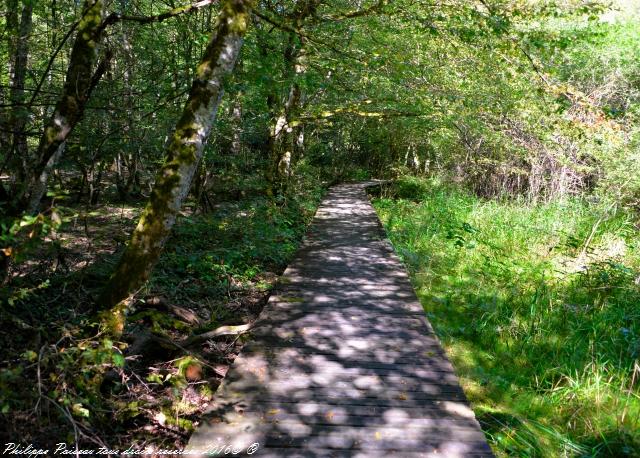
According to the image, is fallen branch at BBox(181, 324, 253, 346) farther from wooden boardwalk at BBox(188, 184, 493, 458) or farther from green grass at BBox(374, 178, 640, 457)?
green grass at BBox(374, 178, 640, 457)

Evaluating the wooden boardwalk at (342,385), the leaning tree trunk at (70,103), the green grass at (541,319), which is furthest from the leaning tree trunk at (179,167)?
the green grass at (541,319)

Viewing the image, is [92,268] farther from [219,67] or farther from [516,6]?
[516,6]

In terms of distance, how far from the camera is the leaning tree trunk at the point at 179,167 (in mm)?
3916

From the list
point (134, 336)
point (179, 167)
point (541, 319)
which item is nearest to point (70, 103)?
point (179, 167)

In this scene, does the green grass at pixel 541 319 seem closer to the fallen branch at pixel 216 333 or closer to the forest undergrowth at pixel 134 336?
the fallen branch at pixel 216 333

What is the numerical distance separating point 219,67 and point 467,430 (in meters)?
3.63

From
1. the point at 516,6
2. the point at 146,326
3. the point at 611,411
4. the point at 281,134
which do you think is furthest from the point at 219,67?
the point at 281,134

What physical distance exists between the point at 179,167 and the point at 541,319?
479cm

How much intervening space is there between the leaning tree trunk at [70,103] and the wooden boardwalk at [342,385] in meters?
2.46

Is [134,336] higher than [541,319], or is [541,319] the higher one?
[134,336]

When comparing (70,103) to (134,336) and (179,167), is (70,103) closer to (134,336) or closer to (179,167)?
(179,167)

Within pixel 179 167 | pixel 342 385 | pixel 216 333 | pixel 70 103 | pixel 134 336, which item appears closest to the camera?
pixel 342 385

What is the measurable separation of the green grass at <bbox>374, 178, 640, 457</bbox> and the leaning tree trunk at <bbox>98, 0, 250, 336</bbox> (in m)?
3.30

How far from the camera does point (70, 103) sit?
162 inches
